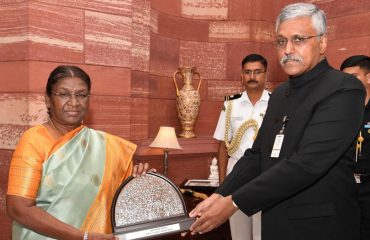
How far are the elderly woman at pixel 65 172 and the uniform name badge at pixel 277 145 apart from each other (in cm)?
61

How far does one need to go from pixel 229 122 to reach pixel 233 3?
1.87 meters

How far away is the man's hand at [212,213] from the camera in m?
1.66

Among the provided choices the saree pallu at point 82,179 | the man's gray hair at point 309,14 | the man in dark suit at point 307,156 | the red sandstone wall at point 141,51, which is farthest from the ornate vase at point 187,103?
the man's gray hair at point 309,14

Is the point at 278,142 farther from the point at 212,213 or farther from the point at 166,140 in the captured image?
the point at 166,140

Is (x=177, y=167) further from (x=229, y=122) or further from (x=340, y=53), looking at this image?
(x=340, y=53)

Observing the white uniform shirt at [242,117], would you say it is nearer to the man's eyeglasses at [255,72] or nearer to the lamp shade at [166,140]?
the man's eyeglasses at [255,72]

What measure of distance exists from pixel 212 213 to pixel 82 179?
2.02 ft

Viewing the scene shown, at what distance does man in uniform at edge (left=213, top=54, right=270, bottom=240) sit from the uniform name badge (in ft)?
6.22

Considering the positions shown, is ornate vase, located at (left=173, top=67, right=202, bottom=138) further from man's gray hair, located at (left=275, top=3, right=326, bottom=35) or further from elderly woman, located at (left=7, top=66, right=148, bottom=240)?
man's gray hair, located at (left=275, top=3, right=326, bottom=35)

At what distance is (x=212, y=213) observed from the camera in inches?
66.4

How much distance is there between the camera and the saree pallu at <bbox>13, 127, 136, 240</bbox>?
5.63 feet

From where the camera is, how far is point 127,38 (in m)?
3.53

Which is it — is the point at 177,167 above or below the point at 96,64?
below

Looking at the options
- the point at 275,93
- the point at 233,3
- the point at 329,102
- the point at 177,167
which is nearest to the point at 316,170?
the point at 329,102
